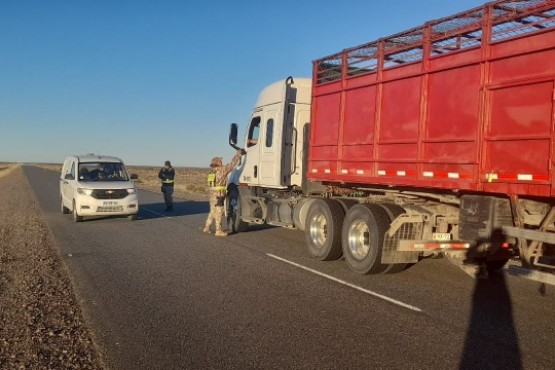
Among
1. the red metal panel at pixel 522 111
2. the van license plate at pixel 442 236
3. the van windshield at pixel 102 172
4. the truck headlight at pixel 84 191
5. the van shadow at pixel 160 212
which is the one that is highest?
the red metal panel at pixel 522 111

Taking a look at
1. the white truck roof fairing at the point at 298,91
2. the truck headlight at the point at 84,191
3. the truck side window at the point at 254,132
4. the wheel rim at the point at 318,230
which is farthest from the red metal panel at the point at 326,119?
the truck headlight at the point at 84,191

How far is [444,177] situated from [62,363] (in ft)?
15.8

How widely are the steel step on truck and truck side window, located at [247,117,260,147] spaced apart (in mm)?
1873

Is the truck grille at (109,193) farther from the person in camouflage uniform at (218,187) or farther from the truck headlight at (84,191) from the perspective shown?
the person in camouflage uniform at (218,187)

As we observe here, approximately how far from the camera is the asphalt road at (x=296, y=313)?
15.3 ft

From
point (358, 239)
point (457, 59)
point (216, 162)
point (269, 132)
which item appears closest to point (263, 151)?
point (269, 132)

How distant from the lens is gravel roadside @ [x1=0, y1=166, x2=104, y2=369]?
4.61 metres

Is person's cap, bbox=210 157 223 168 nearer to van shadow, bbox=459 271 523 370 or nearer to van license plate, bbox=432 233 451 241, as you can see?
van license plate, bbox=432 233 451 241

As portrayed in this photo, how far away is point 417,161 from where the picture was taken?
7.31 metres

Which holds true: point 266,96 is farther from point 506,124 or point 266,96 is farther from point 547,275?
point 547,275

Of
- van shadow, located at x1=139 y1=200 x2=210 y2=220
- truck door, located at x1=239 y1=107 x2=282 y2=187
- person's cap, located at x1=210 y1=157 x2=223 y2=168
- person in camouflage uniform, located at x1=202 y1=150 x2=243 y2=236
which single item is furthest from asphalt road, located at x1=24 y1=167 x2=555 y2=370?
van shadow, located at x1=139 y1=200 x2=210 y2=220

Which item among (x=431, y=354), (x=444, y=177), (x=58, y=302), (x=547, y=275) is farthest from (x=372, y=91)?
(x=58, y=302)

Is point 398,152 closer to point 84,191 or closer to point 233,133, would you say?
point 233,133

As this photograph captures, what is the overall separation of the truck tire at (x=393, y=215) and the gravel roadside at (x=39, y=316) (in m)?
4.40
